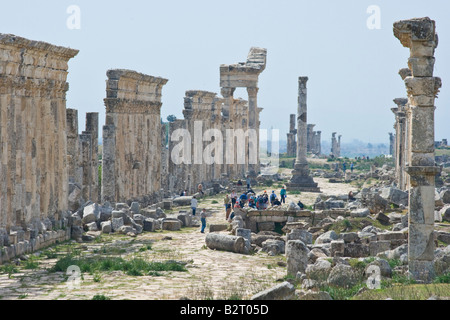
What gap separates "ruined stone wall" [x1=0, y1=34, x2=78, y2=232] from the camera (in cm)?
2194

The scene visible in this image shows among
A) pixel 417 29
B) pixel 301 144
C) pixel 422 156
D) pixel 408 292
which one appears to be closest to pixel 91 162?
pixel 422 156

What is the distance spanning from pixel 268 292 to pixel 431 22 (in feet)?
20.5

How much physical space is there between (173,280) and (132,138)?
16295 mm

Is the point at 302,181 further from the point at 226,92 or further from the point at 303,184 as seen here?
the point at 226,92

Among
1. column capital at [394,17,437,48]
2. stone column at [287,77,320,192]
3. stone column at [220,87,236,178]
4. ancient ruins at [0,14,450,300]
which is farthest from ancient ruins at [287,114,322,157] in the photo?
column capital at [394,17,437,48]

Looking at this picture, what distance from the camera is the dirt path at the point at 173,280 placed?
16.6m

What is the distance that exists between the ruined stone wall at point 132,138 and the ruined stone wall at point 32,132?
5.00 meters

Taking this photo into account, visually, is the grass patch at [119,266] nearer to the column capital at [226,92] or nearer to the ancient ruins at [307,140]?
the column capital at [226,92]

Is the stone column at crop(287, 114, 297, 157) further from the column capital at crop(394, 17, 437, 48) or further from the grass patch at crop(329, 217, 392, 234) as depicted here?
the column capital at crop(394, 17, 437, 48)

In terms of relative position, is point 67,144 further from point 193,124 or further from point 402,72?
point 193,124

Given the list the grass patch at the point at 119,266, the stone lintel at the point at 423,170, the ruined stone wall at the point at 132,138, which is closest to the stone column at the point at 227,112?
the ruined stone wall at the point at 132,138

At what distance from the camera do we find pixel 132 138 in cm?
3431
